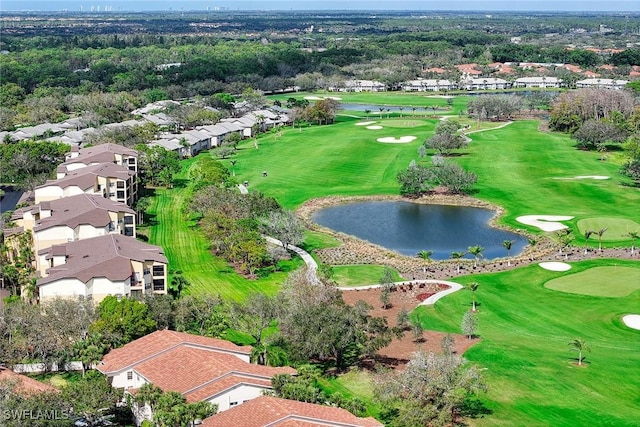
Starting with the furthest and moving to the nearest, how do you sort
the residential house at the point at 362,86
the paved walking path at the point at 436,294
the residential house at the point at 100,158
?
the residential house at the point at 362,86
the residential house at the point at 100,158
the paved walking path at the point at 436,294

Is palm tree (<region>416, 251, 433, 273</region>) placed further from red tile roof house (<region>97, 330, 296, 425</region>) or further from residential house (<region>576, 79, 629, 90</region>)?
residential house (<region>576, 79, 629, 90</region>)

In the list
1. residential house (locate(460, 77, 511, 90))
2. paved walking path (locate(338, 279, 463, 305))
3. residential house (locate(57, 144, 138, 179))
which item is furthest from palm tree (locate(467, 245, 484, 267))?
residential house (locate(460, 77, 511, 90))

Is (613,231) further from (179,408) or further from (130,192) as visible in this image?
(179,408)

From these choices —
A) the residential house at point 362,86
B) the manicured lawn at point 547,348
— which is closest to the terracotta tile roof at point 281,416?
the manicured lawn at point 547,348

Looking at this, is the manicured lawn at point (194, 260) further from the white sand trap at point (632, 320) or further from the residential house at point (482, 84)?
the residential house at point (482, 84)

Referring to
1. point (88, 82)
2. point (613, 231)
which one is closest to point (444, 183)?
point (613, 231)

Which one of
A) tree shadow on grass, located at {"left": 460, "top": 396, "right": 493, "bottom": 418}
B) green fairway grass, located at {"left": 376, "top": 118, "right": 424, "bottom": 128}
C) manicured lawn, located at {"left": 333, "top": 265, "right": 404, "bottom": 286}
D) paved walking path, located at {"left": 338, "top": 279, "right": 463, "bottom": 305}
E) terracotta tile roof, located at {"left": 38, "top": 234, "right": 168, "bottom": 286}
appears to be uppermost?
terracotta tile roof, located at {"left": 38, "top": 234, "right": 168, "bottom": 286}

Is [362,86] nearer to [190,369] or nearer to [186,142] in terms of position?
[186,142]

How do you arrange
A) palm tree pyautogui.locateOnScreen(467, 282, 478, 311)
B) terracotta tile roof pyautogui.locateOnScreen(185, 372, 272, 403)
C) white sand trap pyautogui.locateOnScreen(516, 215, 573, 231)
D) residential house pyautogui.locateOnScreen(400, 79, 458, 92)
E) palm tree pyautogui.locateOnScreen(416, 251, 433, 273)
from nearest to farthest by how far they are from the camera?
terracotta tile roof pyautogui.locateOnScreen(185, 372, 272, 403)
palm tree pyautogui.locateOnScreen(467, 282, 478, 311)
palm tree pyautogui.locateOnScreen(416, 251, 433, 273)
white sand trap pyautogui.locateOnScreen(516, 215, 573, 231)
residential house pyautogui.locateOnScreen(400, 79, 458, 92)
